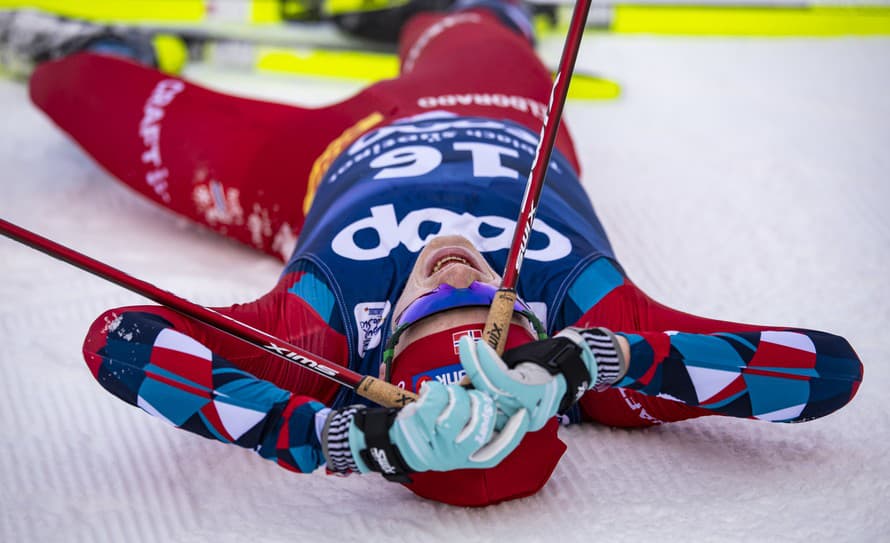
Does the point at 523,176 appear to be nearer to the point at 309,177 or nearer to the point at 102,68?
the point at 309,177

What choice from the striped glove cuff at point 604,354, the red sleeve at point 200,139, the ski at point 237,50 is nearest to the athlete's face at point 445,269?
the striped glove cuff at point 604,354

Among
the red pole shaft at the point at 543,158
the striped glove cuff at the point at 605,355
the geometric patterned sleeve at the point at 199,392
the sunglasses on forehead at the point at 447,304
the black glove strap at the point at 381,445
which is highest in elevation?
the red pole shaft at the point at 543,158

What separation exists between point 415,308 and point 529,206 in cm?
17

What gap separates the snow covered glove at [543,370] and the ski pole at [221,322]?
122 mm

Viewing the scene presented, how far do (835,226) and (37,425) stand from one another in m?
1.26

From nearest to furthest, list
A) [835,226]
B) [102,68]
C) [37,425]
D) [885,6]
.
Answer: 1. [37,425]
2. [835,226]
3. [102,68]
4. [885,6]

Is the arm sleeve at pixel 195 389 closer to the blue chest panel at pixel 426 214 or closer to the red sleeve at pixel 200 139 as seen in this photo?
the blue chest panel at pixel 426 214

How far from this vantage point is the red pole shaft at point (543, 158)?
1.09 metres

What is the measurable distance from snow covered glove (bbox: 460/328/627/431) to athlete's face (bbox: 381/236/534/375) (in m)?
0.11

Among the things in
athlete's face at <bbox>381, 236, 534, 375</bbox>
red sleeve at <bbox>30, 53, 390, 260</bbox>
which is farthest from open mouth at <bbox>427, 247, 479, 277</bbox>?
red sleeve at <bbox>30, 53, 390, 260</bbox>

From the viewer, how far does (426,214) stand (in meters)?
1.32

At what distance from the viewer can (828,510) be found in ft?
3.36

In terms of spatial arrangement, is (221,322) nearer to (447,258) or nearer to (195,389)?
(195,389)

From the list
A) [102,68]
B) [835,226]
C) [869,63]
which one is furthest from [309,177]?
[869,63]
